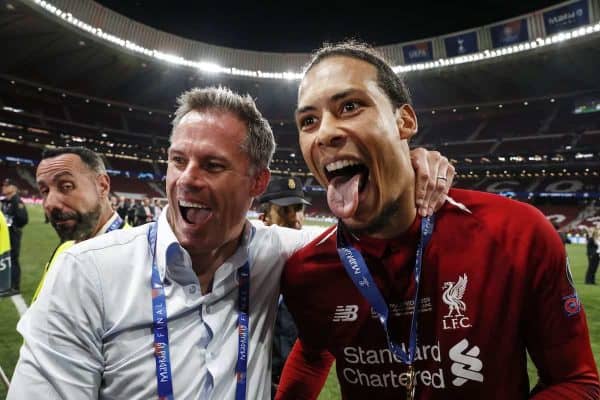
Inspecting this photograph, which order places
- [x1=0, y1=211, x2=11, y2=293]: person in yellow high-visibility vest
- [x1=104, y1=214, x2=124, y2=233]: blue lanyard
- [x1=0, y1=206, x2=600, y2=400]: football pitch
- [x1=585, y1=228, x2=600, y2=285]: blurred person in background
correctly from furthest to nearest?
1. [x1=585, y1=228, x2=600, y2=285]: blurred person in background
2. [x1=0, y1=206, x2=600, y2=400]: football pitch
3. [x1=0, y1=211, x2=11, y2=293]: person in yellow high-visibility vest
4. [x1=104, y1=214, x2=124, y2=233]: blue lanyard

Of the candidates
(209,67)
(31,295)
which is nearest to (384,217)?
(31,295)

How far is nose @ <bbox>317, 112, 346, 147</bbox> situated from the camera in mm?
1562

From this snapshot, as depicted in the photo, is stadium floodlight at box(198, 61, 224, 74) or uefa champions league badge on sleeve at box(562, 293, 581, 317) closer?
uefa champions league badge on sleeve at box(562, 293, 581, 317)

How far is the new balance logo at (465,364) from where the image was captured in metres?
1.45

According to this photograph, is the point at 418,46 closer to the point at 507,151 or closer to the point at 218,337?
the point at 507,151

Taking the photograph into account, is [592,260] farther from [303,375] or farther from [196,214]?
[196,214]

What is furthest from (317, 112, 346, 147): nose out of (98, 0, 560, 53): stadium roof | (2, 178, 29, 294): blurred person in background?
(98, 0, 560, 53): stadium roof

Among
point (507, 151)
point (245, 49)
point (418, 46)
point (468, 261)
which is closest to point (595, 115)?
point (507, 151)

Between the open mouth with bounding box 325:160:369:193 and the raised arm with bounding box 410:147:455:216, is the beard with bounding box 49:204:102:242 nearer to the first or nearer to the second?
the open mouth with bounding box 325:160:369:193

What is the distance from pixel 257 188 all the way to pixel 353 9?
32.7 metres

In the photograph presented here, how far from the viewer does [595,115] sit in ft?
107

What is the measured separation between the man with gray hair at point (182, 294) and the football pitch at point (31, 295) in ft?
9.00

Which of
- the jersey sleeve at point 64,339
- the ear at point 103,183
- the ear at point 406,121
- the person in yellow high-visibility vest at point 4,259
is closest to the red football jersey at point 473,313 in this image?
the ear at point 406,121

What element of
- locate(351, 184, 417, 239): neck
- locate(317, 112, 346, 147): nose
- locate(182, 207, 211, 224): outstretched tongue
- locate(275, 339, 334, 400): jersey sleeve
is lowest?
locate(275, 339, 334, 400): jersey sleeve
